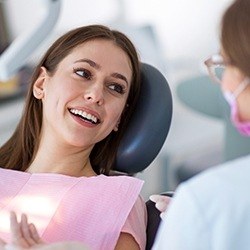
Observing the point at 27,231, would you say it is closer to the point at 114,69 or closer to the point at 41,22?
the point at 114,69

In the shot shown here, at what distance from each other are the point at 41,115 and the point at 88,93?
23cm

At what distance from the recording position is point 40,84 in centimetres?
152

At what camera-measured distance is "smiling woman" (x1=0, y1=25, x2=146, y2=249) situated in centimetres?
131

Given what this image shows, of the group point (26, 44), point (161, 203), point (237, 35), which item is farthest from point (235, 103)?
point (26, 44)

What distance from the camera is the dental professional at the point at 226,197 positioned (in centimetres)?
82

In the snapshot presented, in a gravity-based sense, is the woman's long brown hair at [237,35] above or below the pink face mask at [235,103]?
above

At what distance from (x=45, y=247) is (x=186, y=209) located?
0.32m

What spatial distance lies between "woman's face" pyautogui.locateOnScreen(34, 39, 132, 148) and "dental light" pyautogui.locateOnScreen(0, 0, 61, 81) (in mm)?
196

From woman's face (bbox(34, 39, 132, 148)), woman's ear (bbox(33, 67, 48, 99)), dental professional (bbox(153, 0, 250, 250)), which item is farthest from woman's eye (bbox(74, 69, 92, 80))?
dental professional (bbox(153, 0, 250, 250))

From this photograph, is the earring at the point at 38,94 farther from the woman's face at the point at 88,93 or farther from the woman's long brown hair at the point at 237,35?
the woman's long brown hair at the point at 237,35

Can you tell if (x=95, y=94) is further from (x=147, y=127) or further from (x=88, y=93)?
(x=147, y=127)

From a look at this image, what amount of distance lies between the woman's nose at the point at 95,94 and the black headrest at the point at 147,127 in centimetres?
13

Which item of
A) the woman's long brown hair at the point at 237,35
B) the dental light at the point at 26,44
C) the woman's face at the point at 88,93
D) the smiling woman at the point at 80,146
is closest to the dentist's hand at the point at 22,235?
the smiling woman at the point at 80,146

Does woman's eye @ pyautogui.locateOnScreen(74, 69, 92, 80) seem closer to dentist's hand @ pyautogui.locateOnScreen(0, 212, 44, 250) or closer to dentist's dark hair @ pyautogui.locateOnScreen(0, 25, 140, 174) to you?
dentist's dark hair @ pyautogui.locateOnScreen(0, 25, 140, 174)
